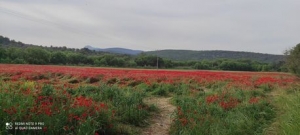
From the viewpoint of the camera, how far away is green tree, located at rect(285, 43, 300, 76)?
22.2 meters

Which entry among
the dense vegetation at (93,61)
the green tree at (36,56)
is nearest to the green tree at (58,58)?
the dense vegetation at (93,61)

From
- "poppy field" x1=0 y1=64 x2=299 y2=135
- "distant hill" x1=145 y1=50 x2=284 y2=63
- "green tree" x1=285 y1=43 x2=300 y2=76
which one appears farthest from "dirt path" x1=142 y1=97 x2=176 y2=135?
"distant hill" x1=145 y1=50 x2=284 y2=63

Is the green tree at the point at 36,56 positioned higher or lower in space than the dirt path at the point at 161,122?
higher

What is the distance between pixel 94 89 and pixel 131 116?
3410 mm

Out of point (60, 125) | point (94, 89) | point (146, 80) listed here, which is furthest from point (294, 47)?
point (60, 125)

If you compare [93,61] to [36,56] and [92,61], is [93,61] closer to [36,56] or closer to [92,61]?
[92,61]

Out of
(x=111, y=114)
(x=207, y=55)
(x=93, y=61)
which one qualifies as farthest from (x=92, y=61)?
(x=207, y=55)

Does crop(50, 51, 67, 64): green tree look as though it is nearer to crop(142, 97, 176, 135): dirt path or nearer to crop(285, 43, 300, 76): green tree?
crop(285, 43, 300, 76): green tree

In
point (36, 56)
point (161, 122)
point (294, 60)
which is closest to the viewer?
point (161, 122)

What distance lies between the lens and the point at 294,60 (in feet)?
74.8

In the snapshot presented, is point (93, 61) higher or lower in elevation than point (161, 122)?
lower

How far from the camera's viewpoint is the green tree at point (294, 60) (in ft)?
72.8

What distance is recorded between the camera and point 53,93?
782 centimetres

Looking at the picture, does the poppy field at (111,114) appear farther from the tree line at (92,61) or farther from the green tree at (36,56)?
the green tree at (36,56)
